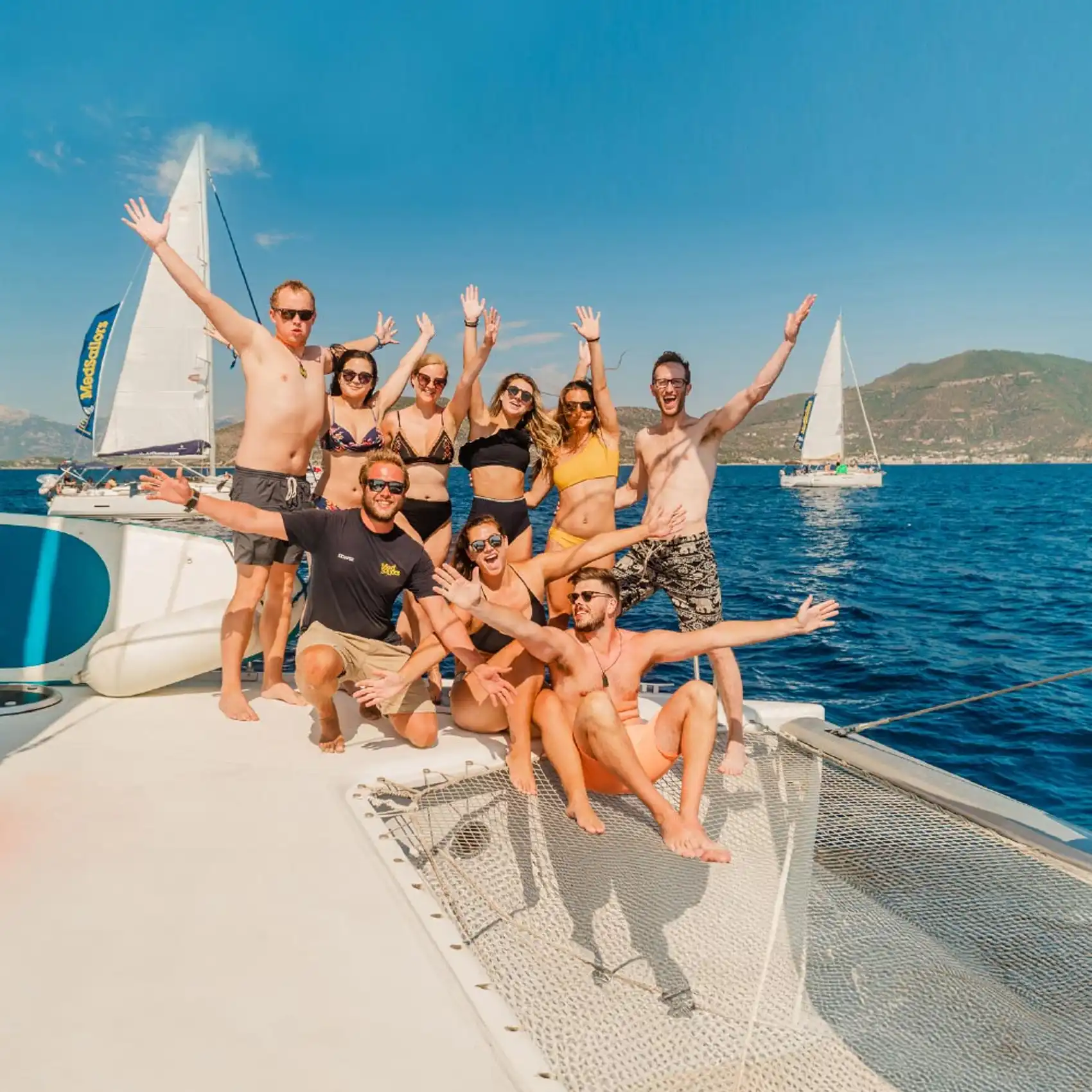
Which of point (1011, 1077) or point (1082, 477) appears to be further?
point (1082, 477)

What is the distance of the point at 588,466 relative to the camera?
4.82 m

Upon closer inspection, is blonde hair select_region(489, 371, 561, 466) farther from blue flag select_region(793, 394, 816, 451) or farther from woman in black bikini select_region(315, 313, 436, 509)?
blue flag select_region(793, 394, 816, 451)

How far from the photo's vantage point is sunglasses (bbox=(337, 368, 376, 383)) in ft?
15.6

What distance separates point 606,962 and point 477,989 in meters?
1.18

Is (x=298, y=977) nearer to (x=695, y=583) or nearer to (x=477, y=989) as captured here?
(x=477, y=989)

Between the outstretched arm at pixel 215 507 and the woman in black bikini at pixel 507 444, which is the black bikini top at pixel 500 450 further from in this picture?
the outstretched arm at pixel 215 507

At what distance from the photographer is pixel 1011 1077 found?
2680 mm

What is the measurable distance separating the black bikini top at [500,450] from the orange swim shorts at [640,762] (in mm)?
1915

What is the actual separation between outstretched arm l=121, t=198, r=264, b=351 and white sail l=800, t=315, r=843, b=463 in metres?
62.5

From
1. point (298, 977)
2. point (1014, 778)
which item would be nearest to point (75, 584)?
point (298, 977)

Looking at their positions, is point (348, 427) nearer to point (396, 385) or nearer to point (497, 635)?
point (396, 385)

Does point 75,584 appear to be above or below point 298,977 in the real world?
above

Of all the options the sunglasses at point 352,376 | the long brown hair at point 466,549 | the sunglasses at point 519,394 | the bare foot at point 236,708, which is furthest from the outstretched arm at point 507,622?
the sunglasses at point 352,376

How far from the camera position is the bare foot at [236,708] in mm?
4457
